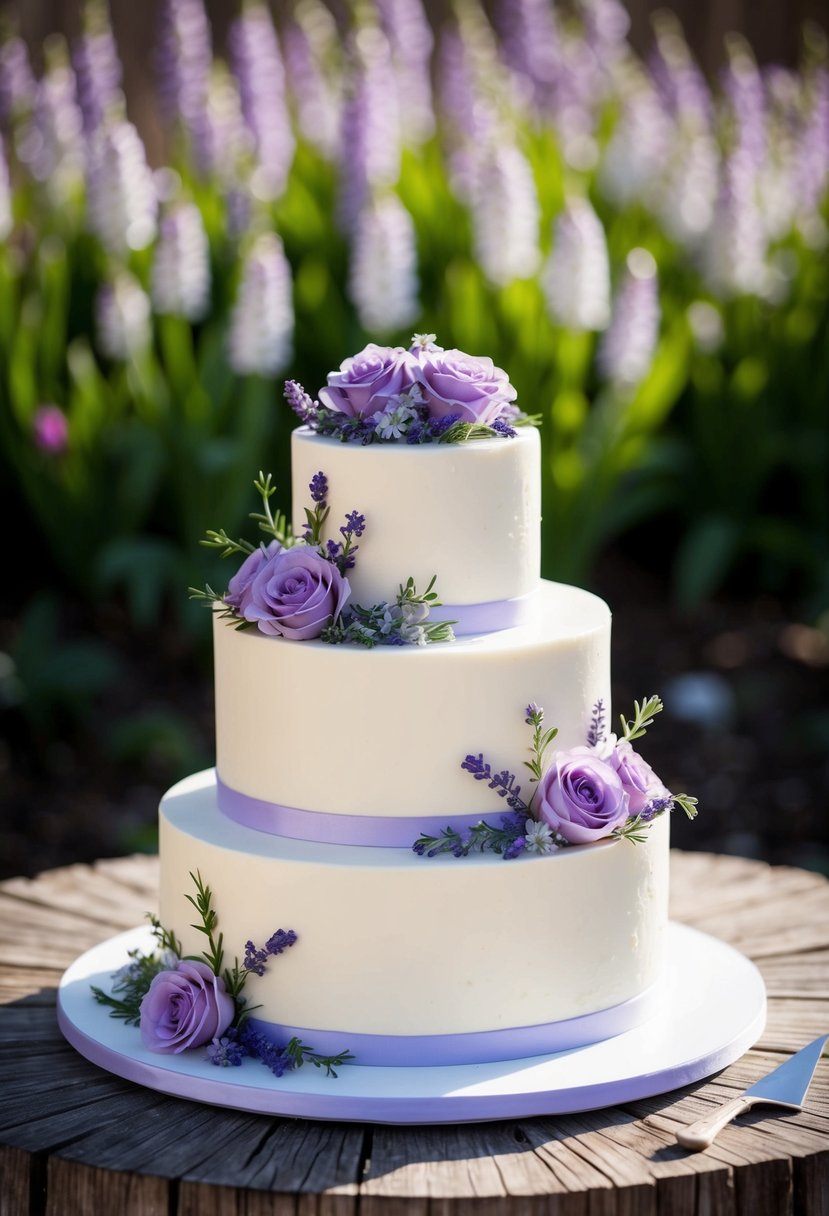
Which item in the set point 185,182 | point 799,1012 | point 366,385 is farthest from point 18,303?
point 799,1012

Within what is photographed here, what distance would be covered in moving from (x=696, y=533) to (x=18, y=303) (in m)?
2.33

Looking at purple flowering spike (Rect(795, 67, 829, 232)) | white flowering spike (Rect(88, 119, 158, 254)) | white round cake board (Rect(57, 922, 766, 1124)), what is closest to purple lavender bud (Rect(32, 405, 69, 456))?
white flowering spike (Rect(88, 119, 158, 254))

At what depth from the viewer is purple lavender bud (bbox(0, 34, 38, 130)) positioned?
5113 mm

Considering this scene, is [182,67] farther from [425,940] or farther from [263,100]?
[425,940]

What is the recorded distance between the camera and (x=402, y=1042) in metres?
2.08

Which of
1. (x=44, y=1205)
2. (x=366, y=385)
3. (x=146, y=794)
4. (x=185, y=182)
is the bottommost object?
(x=146, y=794)

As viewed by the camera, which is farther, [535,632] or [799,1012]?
[799,1012]

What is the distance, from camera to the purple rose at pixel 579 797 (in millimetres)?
2104

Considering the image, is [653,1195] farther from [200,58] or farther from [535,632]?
[200,58]

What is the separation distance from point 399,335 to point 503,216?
0.48m

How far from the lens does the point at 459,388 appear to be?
214 centimetres

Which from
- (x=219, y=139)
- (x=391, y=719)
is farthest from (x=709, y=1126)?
(x=219, y=139)

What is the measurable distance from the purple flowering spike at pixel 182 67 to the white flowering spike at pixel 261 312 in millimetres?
924

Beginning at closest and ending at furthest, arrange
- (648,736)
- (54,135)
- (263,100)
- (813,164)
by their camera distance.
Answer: (54,135) → (648,736) → (263,100) → (813,164)
